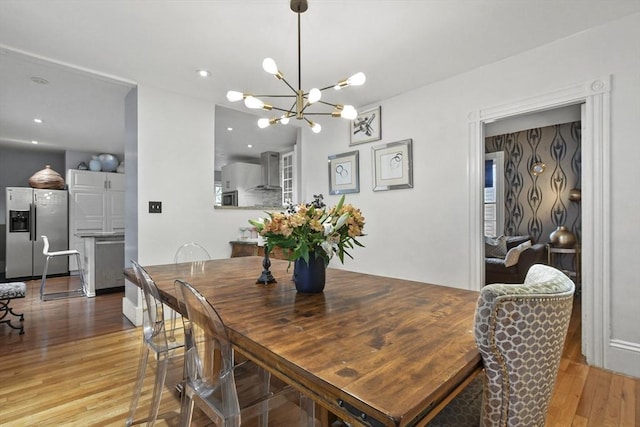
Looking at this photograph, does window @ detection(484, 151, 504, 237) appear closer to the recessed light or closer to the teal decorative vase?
the teal decorative vase

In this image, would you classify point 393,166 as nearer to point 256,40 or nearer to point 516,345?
point 256,40

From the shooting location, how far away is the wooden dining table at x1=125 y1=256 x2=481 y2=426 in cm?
65

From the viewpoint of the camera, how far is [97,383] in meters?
1.98

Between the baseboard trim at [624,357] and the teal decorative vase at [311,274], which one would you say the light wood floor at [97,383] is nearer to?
the baseboard trim at [624,357]

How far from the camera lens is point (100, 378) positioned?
204 cm

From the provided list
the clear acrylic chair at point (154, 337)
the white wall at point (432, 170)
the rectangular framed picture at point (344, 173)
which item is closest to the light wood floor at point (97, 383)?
the clear acrylic chair at point (154, 337)

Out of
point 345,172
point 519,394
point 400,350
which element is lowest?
point 519,394

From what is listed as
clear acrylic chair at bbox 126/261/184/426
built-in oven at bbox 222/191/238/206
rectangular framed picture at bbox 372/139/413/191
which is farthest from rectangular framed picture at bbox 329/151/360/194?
built-in oven at bbox 222/191/238/206

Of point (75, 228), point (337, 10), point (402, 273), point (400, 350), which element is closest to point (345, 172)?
point (402, 273)

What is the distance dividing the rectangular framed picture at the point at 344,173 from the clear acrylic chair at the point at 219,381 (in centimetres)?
274

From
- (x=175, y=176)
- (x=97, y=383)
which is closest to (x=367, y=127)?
(x=175, y=176)

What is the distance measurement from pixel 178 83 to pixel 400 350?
10.4ft

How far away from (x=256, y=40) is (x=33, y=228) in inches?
220

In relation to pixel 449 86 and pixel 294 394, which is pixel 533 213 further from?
pixel 294 394
